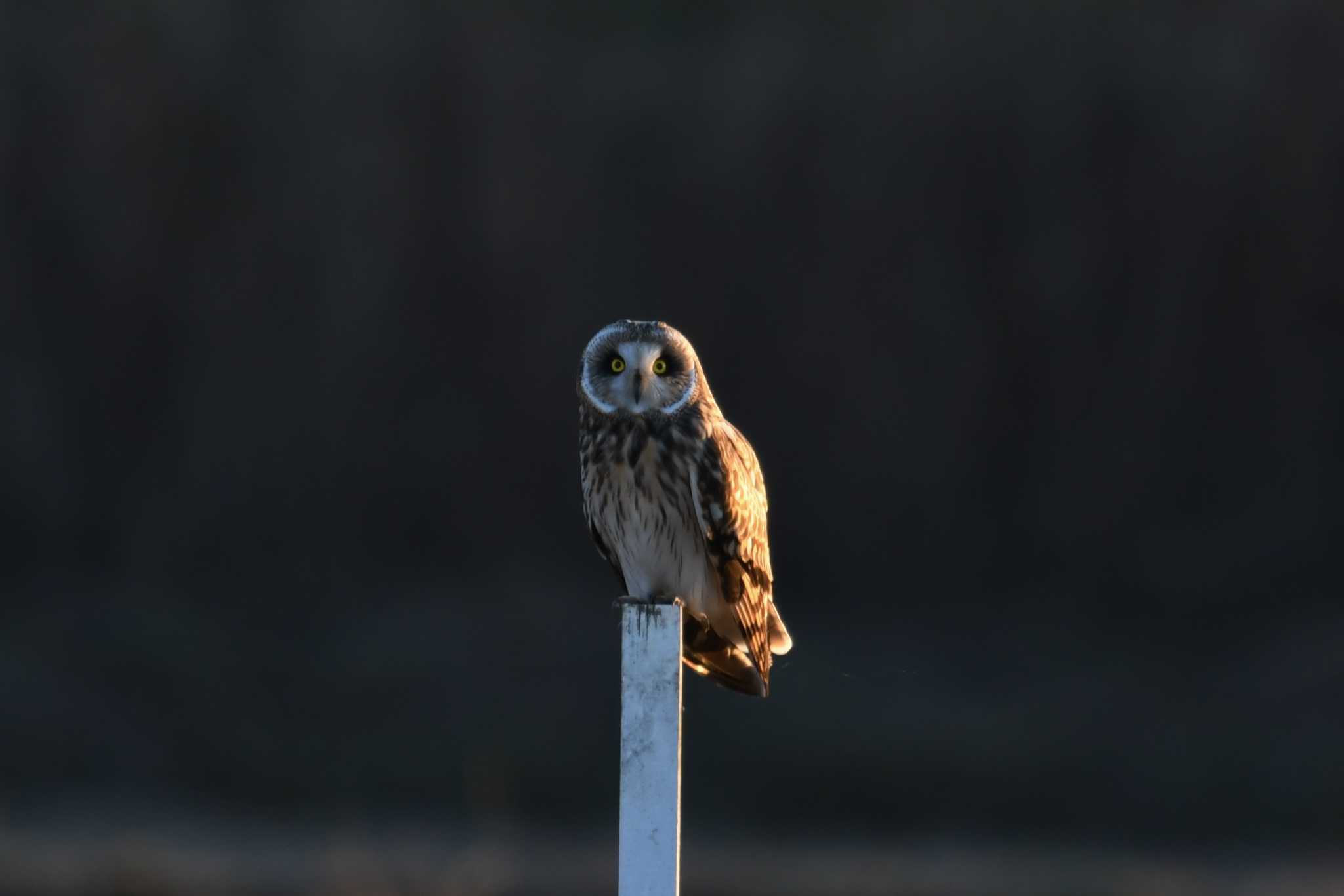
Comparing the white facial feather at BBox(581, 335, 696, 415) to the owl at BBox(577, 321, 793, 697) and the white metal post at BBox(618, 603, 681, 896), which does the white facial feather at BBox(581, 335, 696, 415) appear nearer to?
the owl at BBox(577, 321, 793, 697)

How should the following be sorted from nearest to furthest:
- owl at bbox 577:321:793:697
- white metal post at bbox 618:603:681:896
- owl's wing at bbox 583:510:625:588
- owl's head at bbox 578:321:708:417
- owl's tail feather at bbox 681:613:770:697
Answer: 1. white metal post at bbox 618:603:681:896
2. owl's head at bbox 578:321:708:417
3. owl at bbox 577:321:793:697
4. owl's tail feather at bbox 681:613:770:697
5. owl's wing at bbox 583:510:625:588

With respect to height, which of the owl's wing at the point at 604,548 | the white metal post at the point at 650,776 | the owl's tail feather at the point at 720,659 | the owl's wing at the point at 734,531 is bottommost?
the white metal post at the point at 650,776

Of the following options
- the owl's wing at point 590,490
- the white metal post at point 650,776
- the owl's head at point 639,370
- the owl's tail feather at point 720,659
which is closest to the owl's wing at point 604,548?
the owl's wing at point 590,490

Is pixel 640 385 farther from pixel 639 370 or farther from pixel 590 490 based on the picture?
pixel 590 490

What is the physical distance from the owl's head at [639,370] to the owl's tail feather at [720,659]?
1.44 ft

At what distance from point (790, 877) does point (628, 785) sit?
7.32 m

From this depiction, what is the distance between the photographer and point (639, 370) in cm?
401

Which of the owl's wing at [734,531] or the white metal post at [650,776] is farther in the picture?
the owl's wing at [734,531]

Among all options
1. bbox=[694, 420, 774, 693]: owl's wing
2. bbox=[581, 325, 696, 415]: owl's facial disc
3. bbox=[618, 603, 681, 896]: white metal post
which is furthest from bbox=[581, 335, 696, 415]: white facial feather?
bbox=[618, 603, 681, 896]: white metal post

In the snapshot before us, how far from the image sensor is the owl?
4.09 m

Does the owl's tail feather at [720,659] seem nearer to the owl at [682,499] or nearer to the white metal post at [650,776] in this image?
the owl at [682,499]

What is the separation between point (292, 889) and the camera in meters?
9.51

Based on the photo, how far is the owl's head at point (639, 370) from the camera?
3.97 meters

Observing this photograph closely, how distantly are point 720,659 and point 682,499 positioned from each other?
32 cm
